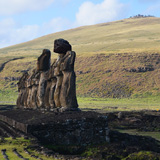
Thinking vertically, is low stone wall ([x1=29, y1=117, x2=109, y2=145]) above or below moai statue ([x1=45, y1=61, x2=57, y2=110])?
below

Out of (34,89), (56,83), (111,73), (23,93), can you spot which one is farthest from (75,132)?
(111,73)

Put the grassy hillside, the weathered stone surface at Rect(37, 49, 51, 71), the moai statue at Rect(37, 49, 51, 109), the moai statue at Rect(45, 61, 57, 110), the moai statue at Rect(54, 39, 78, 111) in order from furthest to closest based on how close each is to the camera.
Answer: the grassy hillside < the weathered stone surface at Rect(37, 49, 51, 71) < the moai statue at Rect(37, 49, 51, 109) < the moai statue at Rect(45, 61, 57, 110) < the moai statue at Rect(54, 39, 78, 111)

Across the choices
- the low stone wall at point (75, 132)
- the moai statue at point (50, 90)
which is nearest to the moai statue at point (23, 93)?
the moai statue at point (50, 90)

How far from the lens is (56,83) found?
69.6 feet

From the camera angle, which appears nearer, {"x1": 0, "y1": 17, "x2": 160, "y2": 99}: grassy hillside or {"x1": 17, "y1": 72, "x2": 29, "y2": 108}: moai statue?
{"x1": 17, "y1": 72, "x2": 29, "y2": 108}: moai statue

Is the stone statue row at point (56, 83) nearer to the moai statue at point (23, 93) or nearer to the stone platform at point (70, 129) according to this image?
the moai statue at point (23, 93)

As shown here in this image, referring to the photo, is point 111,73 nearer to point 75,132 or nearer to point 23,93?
point 23,93

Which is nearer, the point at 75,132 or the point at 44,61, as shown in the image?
the point at 75,132

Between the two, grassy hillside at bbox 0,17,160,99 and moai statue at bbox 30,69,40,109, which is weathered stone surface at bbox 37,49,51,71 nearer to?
moai statue at bbox 30,69,40,109

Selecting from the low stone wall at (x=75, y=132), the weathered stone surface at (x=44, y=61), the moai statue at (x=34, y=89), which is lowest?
the low stone wall at (x=75, y=132)

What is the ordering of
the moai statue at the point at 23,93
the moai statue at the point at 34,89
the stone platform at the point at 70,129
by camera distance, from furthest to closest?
the moai statue at the point at 23,93, the moai statue at the point at 34,89, the stone platform at the point at 70,129

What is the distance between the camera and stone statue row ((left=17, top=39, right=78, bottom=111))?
19.4m

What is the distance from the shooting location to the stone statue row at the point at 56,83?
1938 cm

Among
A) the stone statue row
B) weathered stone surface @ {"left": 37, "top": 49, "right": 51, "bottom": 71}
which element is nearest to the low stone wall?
the stone statue row
